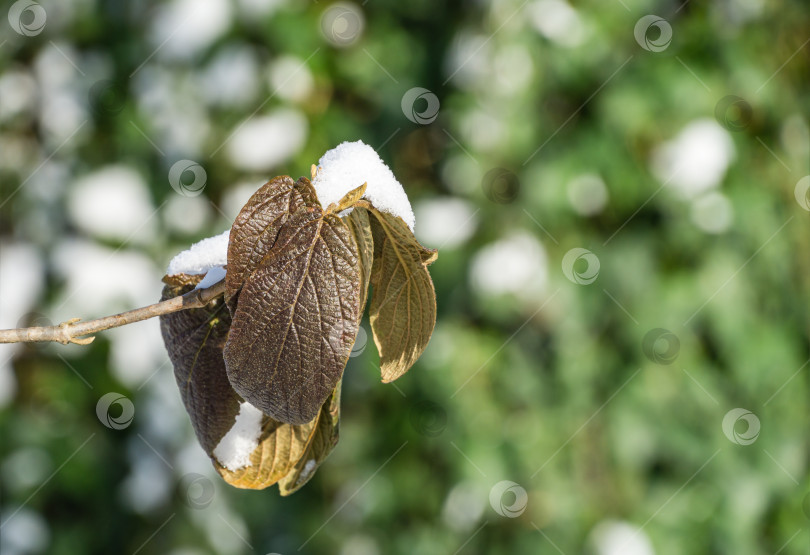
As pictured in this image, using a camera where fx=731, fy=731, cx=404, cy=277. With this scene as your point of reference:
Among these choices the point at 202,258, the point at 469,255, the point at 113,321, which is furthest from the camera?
the point at 469,255

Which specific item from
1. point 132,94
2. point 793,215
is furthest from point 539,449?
point 132,94

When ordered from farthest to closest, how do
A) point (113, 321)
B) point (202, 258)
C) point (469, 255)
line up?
point (469, 255) < point (202, 258) < point (113, 321)
